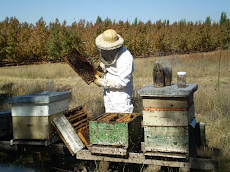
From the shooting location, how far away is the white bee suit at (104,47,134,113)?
3.35 metres

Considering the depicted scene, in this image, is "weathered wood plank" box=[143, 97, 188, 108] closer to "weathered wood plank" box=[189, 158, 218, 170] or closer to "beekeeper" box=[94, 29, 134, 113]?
"weathered wood plank" box=[189, 158, 218, 170]

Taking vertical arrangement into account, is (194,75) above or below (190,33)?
below

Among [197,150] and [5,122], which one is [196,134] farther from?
[5,122]

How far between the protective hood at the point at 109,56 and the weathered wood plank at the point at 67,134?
2.87 feet

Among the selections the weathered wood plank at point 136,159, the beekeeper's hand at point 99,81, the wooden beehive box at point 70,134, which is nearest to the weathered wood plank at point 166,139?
the weathered wood plank at point 136,159

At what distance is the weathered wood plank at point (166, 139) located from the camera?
254cm

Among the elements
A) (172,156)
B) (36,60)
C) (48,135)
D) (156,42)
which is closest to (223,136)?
(172,156)

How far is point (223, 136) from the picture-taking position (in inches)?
154

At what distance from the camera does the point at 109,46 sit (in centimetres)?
326

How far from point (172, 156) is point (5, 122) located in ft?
8.19

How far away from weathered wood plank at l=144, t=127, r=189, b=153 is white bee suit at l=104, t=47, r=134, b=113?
2.85 ft

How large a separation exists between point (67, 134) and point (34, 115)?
48 centimetres

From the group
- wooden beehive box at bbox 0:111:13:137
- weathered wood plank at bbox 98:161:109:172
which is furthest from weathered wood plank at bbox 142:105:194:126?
wooden beehive box at bbox 0:111:13:137

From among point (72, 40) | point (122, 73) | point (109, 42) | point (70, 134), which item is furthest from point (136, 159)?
point (72, 40)
